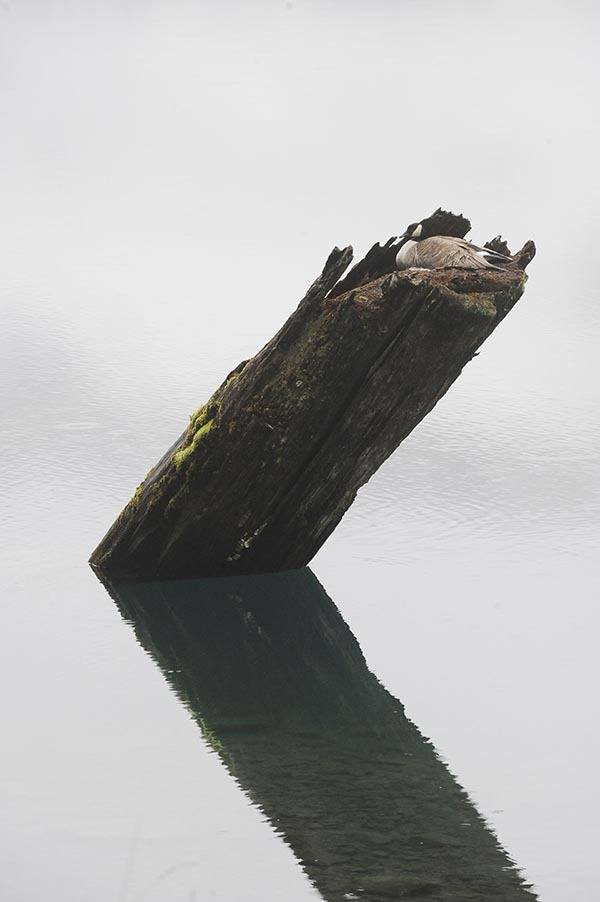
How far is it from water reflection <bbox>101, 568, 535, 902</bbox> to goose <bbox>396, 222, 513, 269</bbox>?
2.19m

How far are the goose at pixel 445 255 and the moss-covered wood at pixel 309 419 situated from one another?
9 centimetres

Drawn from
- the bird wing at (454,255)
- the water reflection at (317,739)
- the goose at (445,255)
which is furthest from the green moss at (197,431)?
the bird wing at (454,255)

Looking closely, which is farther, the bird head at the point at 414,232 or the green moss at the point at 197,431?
the bird head at the point at 414,232

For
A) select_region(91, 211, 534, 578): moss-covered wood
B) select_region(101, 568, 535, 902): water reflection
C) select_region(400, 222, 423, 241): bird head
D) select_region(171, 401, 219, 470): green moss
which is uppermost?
select_region(400, 222, 423, 241): bird head

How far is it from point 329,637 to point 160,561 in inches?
56.2

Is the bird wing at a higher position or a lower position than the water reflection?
higher

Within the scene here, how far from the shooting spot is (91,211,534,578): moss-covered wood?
779 centimetres

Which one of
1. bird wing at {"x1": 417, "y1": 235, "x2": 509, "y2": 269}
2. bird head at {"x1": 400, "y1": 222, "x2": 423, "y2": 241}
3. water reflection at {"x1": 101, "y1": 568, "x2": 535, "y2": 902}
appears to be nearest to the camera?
water reflection at {"x1": 101, "y1": 568, "x2": 535, "y2": 902}

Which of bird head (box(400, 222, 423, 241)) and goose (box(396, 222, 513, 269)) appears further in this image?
bird head (box(400, 222, 423, 241))

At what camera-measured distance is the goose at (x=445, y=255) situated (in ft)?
26.0

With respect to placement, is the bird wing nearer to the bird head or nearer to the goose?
the goose

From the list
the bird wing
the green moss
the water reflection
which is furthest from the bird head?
the water reflection

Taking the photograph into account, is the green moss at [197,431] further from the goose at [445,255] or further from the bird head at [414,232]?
the bird head at [414,232]

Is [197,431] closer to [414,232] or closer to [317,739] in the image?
[414,232]
